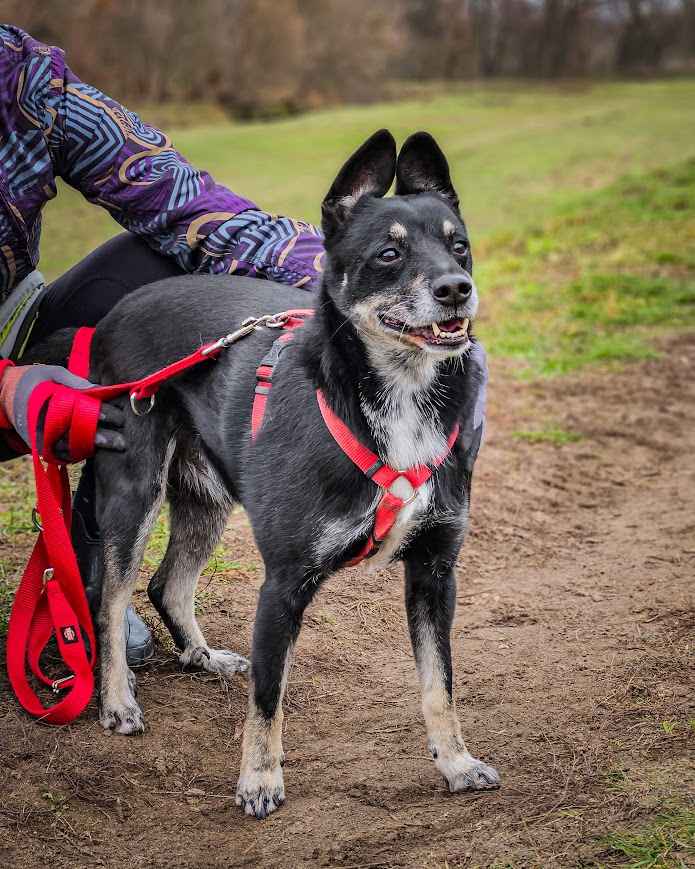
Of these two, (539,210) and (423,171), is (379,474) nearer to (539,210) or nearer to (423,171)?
(423,171)

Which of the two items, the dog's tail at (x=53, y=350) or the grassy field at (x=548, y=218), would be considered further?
the grassy field at (x=548, y=218)

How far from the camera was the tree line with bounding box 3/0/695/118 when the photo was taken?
24484mm

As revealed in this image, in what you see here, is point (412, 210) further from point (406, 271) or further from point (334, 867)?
point (334, 867)

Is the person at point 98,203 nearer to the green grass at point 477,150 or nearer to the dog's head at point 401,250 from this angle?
the dog's head at point 401,250

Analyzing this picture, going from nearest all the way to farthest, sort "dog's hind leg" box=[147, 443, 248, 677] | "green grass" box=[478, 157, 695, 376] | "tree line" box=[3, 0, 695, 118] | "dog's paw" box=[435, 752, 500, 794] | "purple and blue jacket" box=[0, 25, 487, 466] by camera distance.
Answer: "dog's paw" box=[435, 752, 500, 794] < "purple and blue jacket" box=[0, 25, 487, 466] < "dog's hind leg" box=[147, 443, 248, 677] < "green grass" box=[478, 157, 695, 376] < "tree line" box=[3, 0, 695, 118]

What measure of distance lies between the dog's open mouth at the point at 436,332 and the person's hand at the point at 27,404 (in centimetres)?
101

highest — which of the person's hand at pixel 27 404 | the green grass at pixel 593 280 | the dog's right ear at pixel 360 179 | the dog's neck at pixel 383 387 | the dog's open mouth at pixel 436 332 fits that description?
the dog's right ear at pixel 360 179

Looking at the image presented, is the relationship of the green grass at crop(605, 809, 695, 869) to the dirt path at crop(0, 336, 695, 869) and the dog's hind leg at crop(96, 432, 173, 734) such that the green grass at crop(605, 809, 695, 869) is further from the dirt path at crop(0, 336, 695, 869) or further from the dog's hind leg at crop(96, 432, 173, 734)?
the dog's hind leg at crop(96, 432, 173, 734)

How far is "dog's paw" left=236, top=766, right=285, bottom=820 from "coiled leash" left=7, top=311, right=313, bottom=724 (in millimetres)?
637

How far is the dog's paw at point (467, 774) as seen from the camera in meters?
2.82

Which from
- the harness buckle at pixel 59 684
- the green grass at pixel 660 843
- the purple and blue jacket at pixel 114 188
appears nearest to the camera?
the green grass at pixel 660 843

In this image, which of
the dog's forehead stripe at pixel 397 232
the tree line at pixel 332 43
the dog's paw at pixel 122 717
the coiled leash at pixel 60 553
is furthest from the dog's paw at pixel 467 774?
the tree line at pixel 332 43

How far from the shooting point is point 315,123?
25.3 meters

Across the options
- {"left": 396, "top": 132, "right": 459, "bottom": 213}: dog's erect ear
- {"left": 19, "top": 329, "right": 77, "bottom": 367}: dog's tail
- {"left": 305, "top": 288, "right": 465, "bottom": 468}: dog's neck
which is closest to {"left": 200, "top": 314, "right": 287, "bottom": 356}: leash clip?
{"left": 305, "top": 288, "right": 465, "bottom": 468}: dog's neck
